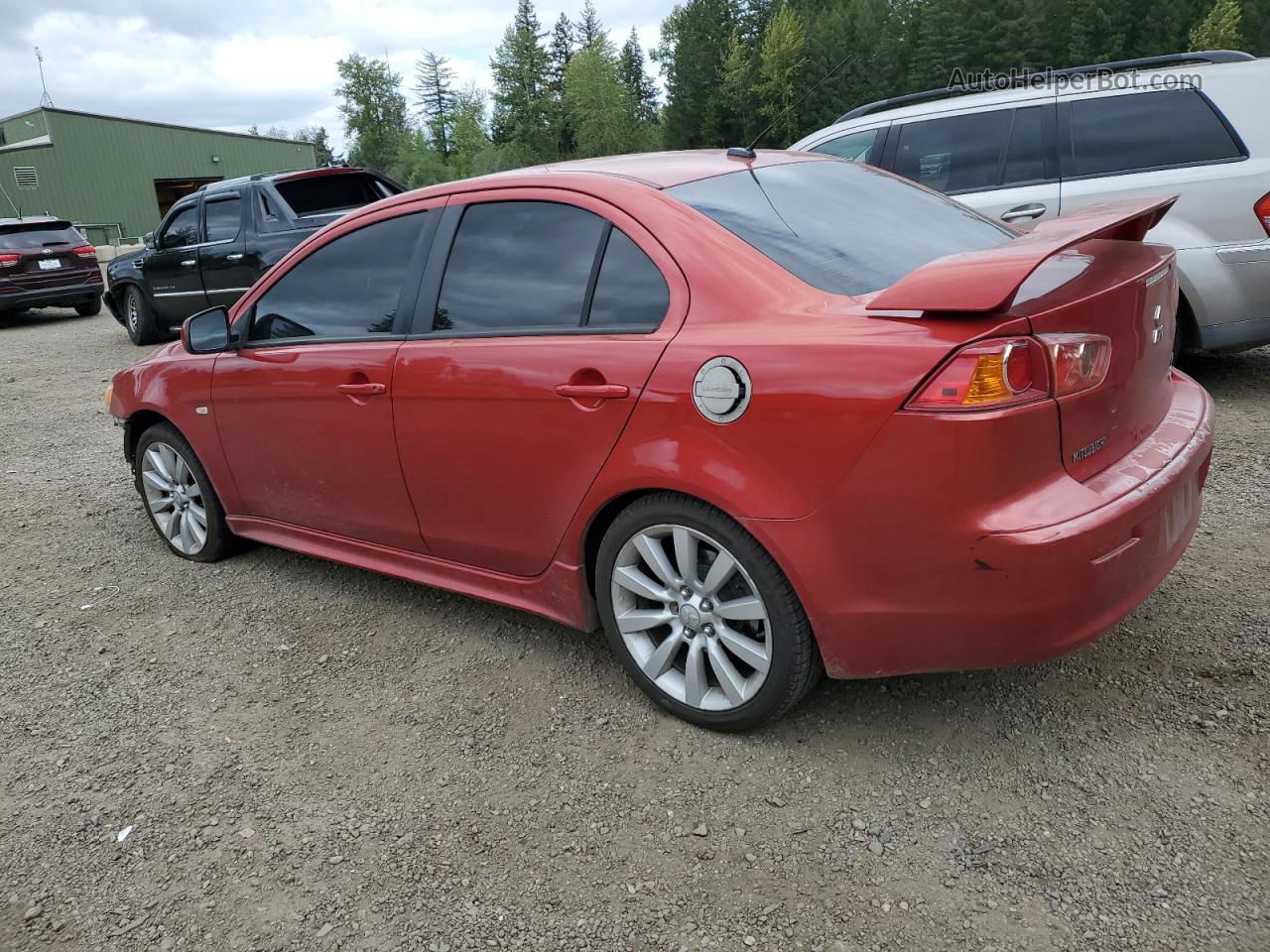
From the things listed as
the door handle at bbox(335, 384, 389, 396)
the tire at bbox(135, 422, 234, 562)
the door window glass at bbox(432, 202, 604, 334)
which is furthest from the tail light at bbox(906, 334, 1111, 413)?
the tire at bbox(135, 422, 234, 562)

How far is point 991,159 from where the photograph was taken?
19.6 feet

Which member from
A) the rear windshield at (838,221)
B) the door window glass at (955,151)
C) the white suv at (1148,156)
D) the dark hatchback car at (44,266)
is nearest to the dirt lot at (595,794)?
the rear windshield at (838,221)

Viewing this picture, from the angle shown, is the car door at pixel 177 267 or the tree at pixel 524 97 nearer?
the car door at pixel 177 267

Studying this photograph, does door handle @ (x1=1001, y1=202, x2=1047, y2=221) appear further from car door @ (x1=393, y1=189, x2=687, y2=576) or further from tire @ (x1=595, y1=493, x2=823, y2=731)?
tire @ (x1=595, y1=493, x2=823, y2=731)

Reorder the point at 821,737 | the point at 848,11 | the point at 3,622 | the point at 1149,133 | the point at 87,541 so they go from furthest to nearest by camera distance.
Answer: the point at 848,11 → the point at 1149,133 → the point at 87,541 → the point at 3,622 → the point at 821,737

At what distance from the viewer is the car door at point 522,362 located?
2713 mm

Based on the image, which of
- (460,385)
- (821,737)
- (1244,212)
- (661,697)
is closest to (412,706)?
(661,697)

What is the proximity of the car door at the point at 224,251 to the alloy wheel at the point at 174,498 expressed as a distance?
5832mm

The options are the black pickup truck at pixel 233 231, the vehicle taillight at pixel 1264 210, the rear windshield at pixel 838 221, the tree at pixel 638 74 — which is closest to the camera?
the rear windshield at pixel 838 221

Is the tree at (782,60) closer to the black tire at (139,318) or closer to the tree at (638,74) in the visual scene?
the tree at (638,74)

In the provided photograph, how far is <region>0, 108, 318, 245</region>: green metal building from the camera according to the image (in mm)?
38812

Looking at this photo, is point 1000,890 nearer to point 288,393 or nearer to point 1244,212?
point 288,393

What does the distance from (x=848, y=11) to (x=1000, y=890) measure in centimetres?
9030

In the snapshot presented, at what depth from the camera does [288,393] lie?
11.9 feet
